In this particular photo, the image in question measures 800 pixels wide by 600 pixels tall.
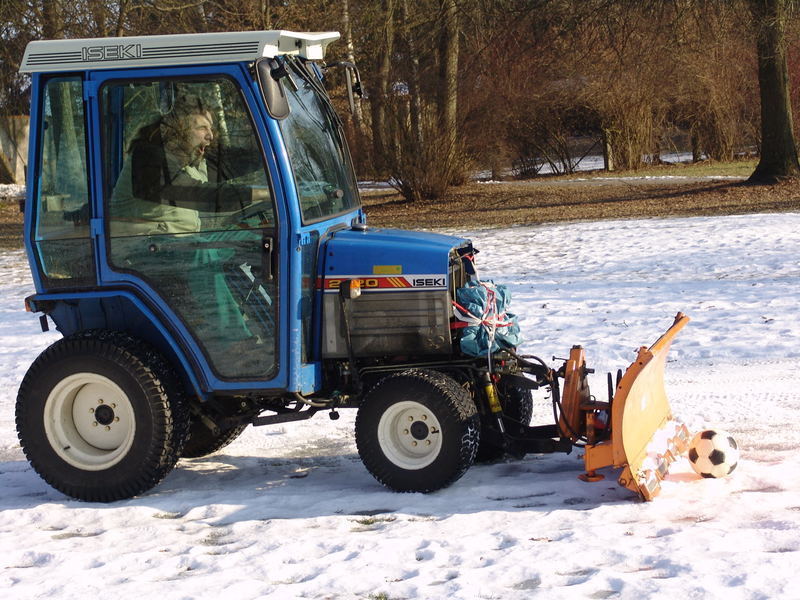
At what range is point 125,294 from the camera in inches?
203

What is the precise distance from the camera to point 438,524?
4.66m

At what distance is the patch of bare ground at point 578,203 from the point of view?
16.8 m

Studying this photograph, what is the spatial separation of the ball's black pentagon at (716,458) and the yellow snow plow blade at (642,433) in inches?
8.5

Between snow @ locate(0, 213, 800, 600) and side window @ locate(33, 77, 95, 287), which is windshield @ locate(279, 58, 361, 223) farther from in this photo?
snow @ locate(0, 213, 800, 600)

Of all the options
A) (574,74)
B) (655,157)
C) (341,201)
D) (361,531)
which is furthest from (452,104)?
(361,531)

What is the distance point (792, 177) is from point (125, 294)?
1586 cm

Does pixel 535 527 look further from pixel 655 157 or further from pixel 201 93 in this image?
pixel 655 157

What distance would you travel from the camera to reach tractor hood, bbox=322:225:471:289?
5129 mm

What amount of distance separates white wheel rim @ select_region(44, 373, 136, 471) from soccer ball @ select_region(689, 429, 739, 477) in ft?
9.52

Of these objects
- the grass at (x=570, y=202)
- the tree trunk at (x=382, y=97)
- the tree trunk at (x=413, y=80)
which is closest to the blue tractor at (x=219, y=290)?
the grass at (x=570, y=202)

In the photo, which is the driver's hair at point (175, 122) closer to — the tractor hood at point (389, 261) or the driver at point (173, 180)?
the driver at point (173, 180)

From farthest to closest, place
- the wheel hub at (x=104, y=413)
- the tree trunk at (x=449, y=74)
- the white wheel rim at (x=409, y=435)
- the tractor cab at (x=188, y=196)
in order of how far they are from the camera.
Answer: the tree trunk at (x=449, y=74)
the wheel hub at (x=104, y=413)
the white wheel rim at (x=409, y=435)
the tractor cab at (x=188, y=196)

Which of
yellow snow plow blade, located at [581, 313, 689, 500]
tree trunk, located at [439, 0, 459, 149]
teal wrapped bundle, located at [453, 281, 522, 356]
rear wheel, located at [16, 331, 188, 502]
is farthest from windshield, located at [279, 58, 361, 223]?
tree trunk, located at [439, 0, 459, 149]

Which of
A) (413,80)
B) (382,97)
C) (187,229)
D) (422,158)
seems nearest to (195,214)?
(187,229)
